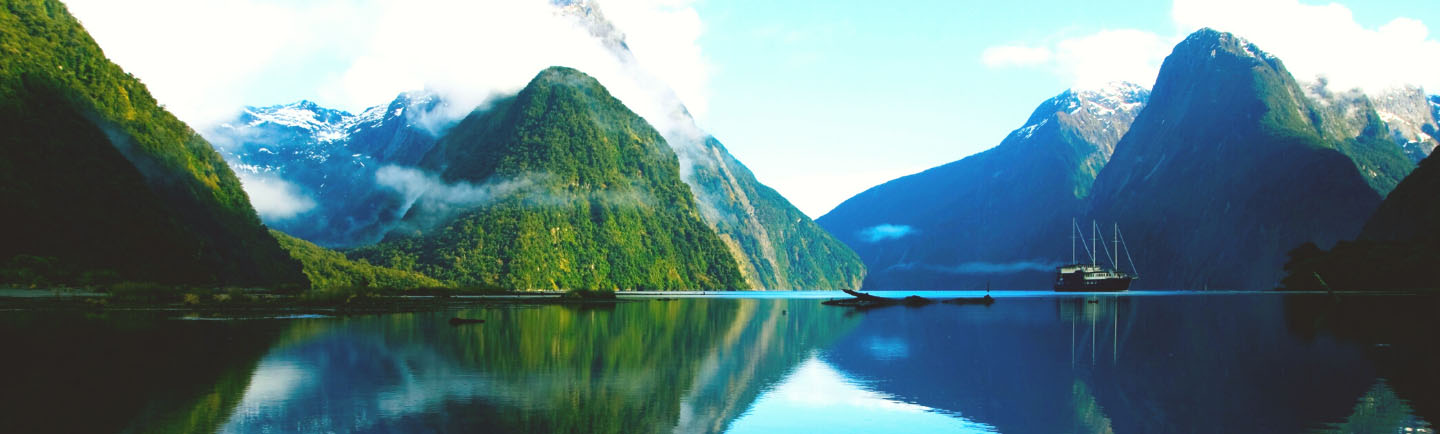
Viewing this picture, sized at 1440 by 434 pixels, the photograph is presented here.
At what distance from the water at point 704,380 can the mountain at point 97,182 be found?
65955 mm

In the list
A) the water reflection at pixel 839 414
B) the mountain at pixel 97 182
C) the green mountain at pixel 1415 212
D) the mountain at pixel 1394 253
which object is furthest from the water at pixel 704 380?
the green mountain at pixel 1415 212

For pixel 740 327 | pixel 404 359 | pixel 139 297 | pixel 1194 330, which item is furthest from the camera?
pixel 139 297

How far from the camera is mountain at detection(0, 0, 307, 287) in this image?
422 ft

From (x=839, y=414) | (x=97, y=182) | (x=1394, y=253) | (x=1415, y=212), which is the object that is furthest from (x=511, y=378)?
(x=1415, y=212)

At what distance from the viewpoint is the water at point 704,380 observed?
29688 millimetres

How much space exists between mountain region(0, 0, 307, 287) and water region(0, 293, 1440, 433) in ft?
216

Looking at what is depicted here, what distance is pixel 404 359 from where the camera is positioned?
47938mm

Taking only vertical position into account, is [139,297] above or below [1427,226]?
below

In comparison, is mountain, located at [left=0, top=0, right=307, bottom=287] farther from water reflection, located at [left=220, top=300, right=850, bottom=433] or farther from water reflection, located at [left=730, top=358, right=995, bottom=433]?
water reflection, located at [left=730, top=358, right=995, bottom=433]

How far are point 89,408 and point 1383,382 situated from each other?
44350 mm

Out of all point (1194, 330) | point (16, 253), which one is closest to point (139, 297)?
point (16, 253)

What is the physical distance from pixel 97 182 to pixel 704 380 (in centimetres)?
13070

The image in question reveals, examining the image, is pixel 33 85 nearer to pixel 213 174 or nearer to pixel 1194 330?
pixel 213 174

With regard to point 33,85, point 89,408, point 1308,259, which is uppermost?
point 33,85
